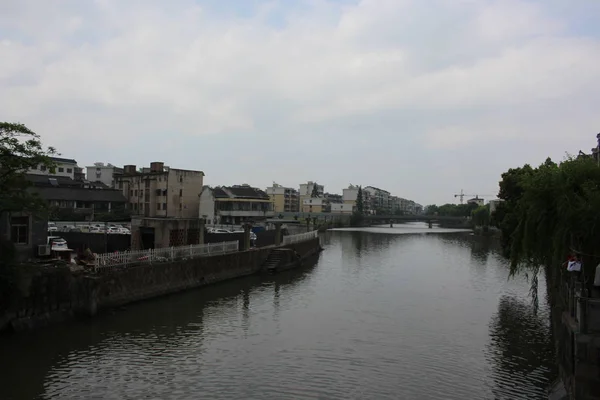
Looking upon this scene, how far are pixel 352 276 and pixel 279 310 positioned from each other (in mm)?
15102

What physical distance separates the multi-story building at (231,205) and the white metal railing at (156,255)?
48912mm

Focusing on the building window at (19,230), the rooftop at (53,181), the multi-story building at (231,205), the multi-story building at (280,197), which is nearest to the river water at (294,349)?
the building window at (19,230)

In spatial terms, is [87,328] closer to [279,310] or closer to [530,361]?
[279,310]

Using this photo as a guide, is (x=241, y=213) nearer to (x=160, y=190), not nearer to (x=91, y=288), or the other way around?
(x=160, y=190)

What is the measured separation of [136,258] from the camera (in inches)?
1104

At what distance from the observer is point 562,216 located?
1565cm

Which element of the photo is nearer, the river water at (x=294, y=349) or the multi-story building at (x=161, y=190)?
the river water at (x=294, y=349)

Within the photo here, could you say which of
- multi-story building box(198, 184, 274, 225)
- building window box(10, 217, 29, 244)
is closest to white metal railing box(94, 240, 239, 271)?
building window box(10, 217, 29, 244)

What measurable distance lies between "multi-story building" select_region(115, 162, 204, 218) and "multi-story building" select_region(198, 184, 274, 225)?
262 centimetres

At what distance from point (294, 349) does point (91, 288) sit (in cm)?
1062

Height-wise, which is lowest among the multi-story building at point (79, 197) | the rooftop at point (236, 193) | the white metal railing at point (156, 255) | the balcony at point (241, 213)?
the white metal railing at point (156, 255)

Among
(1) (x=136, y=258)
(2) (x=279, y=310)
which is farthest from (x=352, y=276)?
(1) (x=136, y=258)

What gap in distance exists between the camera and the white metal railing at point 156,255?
25.5 metres

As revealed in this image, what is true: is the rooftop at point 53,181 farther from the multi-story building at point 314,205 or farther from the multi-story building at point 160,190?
the multi-story building at point 314,205
